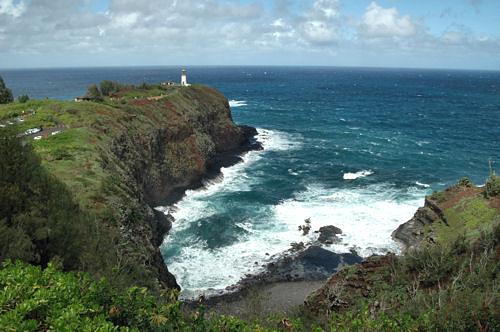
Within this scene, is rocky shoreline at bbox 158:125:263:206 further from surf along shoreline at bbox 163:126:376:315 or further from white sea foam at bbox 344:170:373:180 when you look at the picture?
surf along shoreline at bbox 163:126:376:315

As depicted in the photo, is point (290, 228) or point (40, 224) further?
point (290, 228)

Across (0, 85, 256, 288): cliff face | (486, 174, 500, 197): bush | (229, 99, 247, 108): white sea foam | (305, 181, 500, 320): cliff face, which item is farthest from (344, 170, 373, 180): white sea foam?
(229, 99, 247, 108): white sea foam

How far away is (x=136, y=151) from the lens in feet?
171

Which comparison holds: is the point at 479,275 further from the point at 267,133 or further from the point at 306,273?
the point at 267,133

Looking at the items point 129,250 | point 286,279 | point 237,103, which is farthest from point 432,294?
point 237,103

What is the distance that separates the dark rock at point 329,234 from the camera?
145 feet

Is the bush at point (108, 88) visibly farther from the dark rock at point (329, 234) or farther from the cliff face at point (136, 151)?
the dark rock at point (329, 234)

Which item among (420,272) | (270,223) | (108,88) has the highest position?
(108,88)

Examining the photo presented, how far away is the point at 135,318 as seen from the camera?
12.5 m

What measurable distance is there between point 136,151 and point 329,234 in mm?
26319

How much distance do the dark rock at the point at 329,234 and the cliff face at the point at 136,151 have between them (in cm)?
1744

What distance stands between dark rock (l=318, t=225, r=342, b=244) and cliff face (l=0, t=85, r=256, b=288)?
17.4 metres

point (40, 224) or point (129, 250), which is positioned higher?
point (40, 224)

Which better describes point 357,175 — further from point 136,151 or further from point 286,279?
point 136,151
